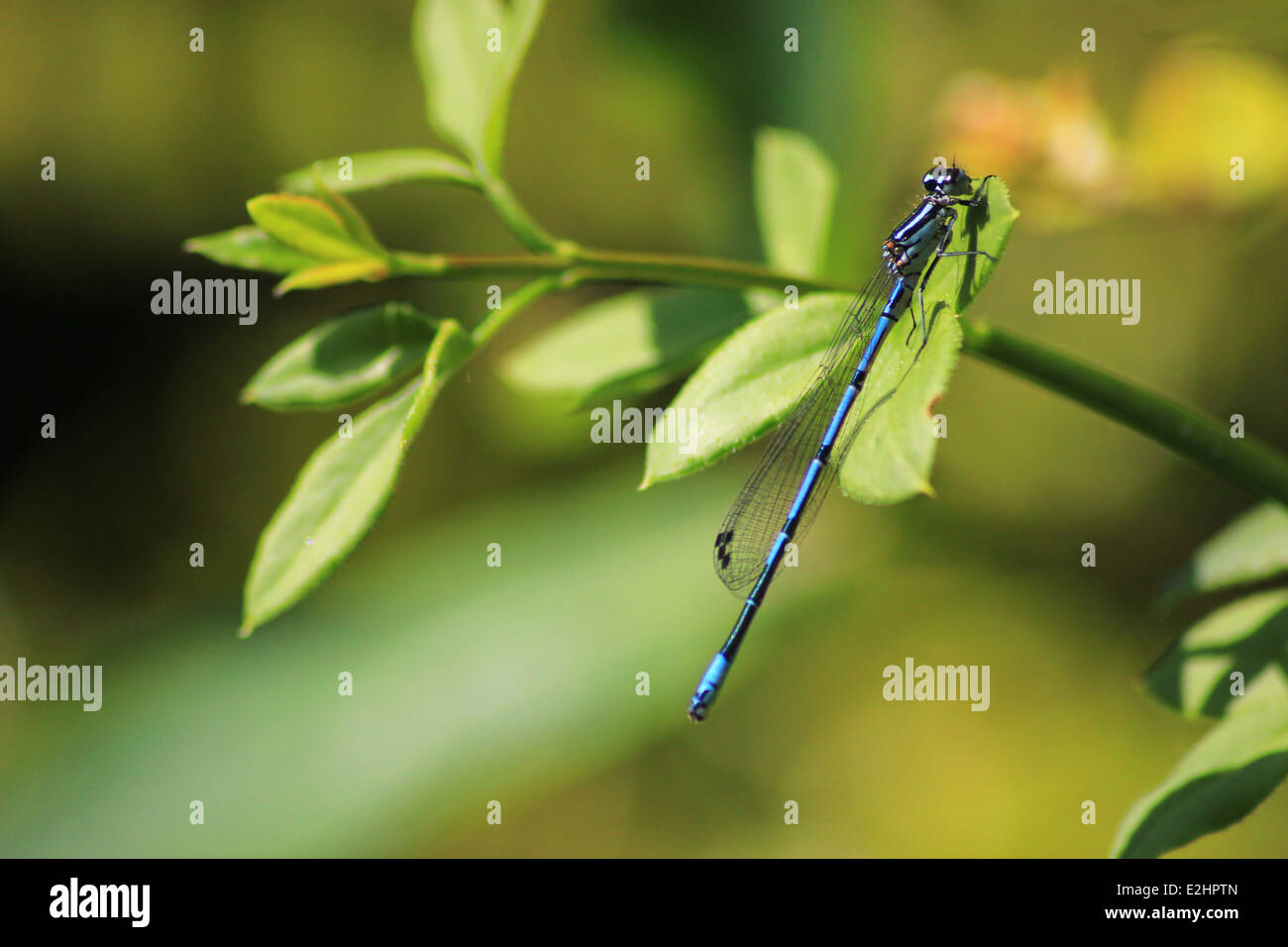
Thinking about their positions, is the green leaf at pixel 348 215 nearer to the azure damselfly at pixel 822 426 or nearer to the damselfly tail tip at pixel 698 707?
the azure damselfly at pixel 822 426

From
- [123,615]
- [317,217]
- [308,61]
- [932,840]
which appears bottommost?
[932,840]

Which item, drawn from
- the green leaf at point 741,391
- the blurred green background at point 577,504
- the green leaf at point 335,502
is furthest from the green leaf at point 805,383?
the blurred green background at point 577,504

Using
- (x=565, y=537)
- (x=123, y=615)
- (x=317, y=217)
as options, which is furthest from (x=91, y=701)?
(x=317, y=217)

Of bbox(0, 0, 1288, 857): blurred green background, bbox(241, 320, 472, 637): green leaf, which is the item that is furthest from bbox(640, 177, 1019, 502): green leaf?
bbox(0, 0, 1288, 857): blurred green background

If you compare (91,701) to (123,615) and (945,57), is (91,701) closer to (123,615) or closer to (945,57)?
(123,615)

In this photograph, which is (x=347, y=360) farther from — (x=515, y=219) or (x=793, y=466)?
(x=793, y=466)
